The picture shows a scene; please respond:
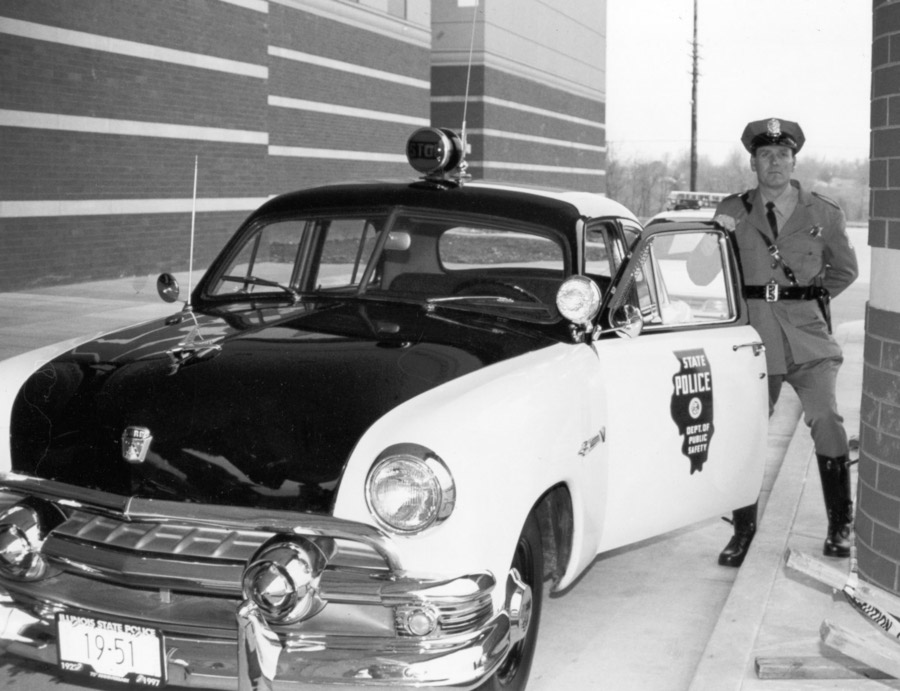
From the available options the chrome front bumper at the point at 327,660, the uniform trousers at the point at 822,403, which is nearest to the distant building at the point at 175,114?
the uniform trousers at the point at 822,403

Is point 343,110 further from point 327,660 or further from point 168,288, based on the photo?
point 327,660

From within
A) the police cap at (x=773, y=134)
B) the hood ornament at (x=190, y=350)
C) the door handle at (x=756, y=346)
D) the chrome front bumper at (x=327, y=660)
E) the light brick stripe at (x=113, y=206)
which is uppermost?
the light brick stripe at (x=113, y=206)

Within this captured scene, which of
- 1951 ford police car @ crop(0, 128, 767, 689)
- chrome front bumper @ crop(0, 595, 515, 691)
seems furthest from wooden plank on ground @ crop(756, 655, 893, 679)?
chrome front bumper @ crop(0, 595, 515, 691)

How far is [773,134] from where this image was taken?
5227 millimetres

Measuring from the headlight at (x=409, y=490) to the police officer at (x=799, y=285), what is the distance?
2479 mm

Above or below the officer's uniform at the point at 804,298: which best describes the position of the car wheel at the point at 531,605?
below

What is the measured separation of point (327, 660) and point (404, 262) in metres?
1.92

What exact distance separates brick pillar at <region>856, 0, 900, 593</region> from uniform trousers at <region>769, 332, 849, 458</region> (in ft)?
2.68

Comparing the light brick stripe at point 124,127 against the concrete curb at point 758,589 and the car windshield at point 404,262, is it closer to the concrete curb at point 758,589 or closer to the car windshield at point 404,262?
the concrete curb at point 758,589

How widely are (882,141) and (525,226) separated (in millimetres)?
1274

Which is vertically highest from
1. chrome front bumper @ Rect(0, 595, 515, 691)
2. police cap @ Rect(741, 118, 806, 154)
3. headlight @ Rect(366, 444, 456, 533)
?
police cap @ Rect(741, 118, 806, 154)

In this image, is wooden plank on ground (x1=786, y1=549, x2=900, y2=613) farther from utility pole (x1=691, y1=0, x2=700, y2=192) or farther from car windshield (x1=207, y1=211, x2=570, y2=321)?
utility pole (x1=691, y1=0, x2=700, y2=192)

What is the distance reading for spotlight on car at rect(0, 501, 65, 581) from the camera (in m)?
3.42

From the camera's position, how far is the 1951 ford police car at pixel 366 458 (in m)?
3.18
